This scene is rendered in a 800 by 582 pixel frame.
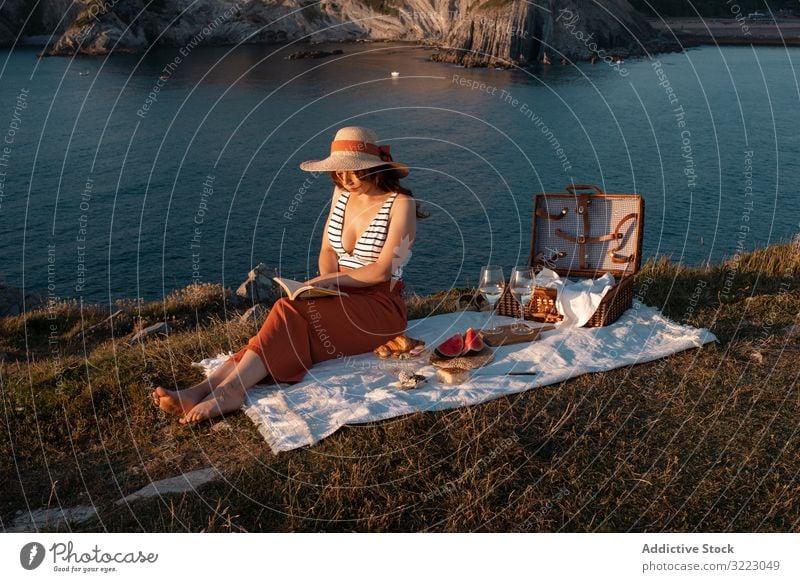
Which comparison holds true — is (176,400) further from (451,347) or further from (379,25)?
(379,25)

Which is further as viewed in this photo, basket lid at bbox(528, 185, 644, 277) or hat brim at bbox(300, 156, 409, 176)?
basket lid at bbox(528, 185, 644, 277)

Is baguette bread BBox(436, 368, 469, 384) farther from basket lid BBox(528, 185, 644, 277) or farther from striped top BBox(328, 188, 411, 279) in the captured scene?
basket lid BBox(528, 185, 644, 277)

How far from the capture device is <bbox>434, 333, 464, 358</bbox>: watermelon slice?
688cm

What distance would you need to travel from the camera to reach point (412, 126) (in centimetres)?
4659

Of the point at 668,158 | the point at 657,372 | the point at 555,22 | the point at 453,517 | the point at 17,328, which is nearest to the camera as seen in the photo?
the point at 453,517

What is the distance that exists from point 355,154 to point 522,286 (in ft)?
5.97

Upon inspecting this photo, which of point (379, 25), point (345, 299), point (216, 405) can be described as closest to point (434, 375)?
point (345, 299)

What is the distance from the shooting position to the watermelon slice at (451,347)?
6878 mm

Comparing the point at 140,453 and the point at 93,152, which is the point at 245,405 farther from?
the point at 93,152

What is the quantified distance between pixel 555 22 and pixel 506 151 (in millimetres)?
35595

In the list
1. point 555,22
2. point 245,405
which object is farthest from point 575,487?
point 555,22

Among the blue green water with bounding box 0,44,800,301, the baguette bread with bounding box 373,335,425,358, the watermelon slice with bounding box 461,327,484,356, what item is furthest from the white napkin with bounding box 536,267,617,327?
the blue green water with bounding box 0,44,800,301

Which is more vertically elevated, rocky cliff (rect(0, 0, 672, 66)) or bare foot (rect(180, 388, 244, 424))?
rocky cliff (rect(0, 0, 672, 66))

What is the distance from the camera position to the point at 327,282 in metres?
6.76
